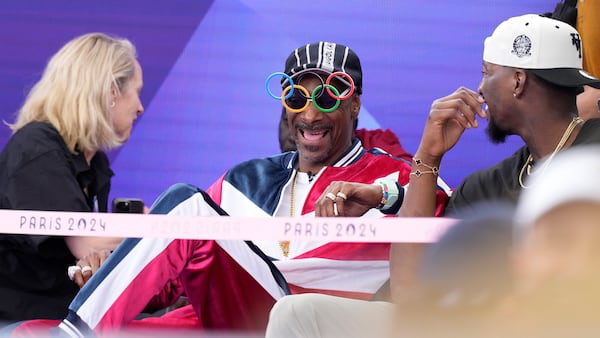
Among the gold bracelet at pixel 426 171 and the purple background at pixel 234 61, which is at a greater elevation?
the purple background at pixel 234 61

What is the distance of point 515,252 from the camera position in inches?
38.0

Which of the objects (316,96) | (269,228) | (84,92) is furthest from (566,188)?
(84,92)

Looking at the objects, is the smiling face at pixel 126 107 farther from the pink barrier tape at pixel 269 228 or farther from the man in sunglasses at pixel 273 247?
the pink barrier tape at pixel 269 228

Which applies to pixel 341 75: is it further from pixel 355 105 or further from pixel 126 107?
pixel 126 107

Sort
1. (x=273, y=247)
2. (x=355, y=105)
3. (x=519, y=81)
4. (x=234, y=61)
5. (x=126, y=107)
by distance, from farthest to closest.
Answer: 1. (x=234, y=61)
2. (x=126, y=107)
3. (x=355, y=105)
4. (x=273, y=247)
5. (x=519, y=81)

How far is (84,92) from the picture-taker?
12.0 ft

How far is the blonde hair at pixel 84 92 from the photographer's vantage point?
11.6 ft

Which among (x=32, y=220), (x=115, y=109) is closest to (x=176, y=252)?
(x=32, y=220)

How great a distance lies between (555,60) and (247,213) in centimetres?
112

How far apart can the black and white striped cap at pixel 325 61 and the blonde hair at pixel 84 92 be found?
28.2 inches

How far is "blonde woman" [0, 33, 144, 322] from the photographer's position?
329 centimetres

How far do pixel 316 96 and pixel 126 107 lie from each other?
844 millimetres

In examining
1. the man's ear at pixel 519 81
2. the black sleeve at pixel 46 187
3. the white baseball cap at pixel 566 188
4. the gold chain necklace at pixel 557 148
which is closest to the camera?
the white baseball cap at pixel 566 188

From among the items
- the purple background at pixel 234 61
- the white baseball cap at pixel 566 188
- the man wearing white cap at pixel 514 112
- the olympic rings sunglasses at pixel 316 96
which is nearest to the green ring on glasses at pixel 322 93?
the olympic rings sunglasses at pixel 316 96
